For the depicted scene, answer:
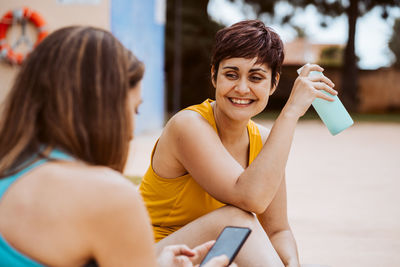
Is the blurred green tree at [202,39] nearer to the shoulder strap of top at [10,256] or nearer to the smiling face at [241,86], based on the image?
the smiling face at [241,86]

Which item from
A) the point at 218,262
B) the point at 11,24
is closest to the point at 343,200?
the point at 218,262

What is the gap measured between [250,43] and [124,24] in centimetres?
764

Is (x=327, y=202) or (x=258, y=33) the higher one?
(x=258, y=33)

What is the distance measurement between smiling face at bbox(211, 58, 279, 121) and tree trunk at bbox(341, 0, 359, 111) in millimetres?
16554

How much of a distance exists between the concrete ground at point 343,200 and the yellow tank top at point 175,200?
39.3 inches

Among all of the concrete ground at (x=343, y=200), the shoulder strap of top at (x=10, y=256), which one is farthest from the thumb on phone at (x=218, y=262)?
the concrete ground at (x=343, y=200)

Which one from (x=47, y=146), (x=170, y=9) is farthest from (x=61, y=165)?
(x=170, y=9)

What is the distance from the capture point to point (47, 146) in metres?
1.16

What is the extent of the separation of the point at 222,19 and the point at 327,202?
16.3 metres

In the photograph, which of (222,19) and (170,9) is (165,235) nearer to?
(170,9)

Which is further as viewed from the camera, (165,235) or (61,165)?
(165,235)

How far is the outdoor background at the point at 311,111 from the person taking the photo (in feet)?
11.5

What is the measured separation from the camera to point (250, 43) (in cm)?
220

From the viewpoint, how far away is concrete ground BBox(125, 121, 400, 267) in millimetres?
3082
